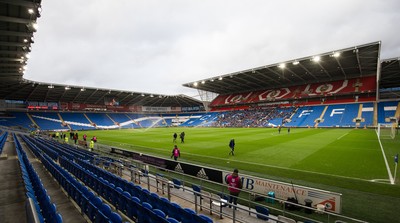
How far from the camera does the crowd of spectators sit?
54781mm

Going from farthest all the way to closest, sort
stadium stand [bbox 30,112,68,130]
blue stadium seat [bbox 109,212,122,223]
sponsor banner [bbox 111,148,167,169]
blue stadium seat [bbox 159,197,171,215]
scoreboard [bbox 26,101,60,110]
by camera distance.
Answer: scoreboard [bbox 26,101,60,110] < stadium stand [bbox 30,112,68,130] < sponsor banner [bbox 111,148,167,169] < blue stadium seat [bbox 159,197,171,215] < blue stadium seat [bbox 109,212,122,223]

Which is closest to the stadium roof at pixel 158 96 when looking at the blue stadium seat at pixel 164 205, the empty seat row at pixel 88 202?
the empty seat row at pixel 88 202

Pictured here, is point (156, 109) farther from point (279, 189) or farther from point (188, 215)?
point (188, 215)

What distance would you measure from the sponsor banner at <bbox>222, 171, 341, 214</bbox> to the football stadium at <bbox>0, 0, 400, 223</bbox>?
0.13 ft

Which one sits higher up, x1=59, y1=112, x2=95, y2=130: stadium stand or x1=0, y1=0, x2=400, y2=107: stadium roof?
x1=0, y1=0, x2=400, y2=107: stadium roof

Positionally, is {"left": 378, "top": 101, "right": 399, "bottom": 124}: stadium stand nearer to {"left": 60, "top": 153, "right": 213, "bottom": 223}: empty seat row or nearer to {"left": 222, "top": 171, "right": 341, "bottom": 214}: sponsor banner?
{"left": 222, "top": 171, "right": 341, "bottom": 214}: sponsor banner

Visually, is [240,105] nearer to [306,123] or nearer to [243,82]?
[243,82]

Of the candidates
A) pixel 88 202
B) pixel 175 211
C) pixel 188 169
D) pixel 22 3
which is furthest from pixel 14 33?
pixel 175 211

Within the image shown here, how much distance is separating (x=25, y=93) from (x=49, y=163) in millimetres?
54267

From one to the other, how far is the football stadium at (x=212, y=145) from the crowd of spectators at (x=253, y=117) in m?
0.57

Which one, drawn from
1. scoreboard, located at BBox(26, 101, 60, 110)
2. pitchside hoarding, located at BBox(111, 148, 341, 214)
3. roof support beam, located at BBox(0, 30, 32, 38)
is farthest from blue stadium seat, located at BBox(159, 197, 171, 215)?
scoreboard, located at BBox(26, 101, 60, 110)

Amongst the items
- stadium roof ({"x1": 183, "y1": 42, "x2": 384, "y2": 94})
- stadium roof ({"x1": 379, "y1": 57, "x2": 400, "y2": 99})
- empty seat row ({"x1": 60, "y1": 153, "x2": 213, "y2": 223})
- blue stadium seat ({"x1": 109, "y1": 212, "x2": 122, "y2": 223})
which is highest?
stadium roof ({"x1": 183, "y1": 42, "x2": 384, "y2": 94})

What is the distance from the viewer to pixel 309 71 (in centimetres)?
4962

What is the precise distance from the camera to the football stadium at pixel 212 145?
272 inches
